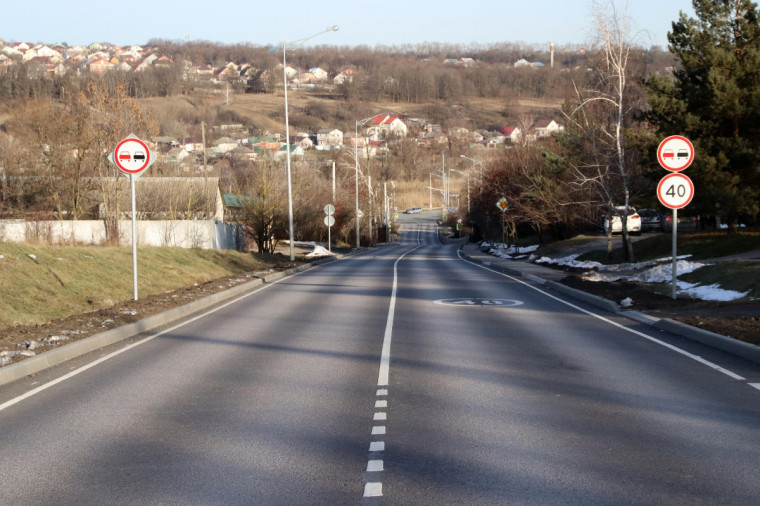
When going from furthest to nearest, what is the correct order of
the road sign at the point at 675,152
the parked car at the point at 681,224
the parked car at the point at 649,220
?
the parked car at the point at 649,220 → the parked car at the point at 681,224 → the road sign at the point at 675,152

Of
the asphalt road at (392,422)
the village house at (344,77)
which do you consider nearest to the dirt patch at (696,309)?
the asphalt road at (392,422)

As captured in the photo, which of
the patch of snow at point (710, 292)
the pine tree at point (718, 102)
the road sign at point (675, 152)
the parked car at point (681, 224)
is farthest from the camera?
the parked car at point (681, 224)

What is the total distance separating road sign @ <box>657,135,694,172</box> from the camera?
1538 centimetres

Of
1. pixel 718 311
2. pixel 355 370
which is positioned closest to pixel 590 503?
pixel 355 370

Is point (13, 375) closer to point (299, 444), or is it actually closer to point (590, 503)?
point (299, 444)

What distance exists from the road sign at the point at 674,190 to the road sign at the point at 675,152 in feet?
1.22

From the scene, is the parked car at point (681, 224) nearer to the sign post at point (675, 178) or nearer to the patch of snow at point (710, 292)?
the patch of snow at point (710, 292)

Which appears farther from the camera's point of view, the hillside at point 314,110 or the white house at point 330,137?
the white house at point 330,137

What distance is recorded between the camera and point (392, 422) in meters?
6.90

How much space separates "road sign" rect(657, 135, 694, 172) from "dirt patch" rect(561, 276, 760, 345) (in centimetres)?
278

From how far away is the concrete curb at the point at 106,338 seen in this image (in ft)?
30.6

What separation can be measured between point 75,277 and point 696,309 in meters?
13.3

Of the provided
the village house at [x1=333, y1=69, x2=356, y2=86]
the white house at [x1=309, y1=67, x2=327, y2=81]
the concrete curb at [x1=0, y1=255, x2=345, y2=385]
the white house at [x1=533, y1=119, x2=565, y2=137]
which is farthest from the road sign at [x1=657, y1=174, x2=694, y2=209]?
the white house at [x1=309, y1=67, x2=327, y2=81]

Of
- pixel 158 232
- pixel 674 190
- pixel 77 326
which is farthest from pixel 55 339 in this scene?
pixel 158 232
